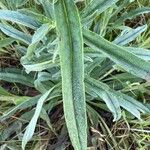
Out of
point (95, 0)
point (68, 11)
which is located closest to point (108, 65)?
point (95, 0)

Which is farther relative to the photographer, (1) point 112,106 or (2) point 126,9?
(2) point 126,9

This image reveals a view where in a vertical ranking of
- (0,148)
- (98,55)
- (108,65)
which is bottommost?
(0,148)

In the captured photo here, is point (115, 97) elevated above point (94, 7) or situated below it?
below

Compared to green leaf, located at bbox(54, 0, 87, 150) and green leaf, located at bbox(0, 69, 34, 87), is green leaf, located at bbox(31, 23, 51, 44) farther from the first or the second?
green leaf, located at bbox(0, 69, 34, 87)

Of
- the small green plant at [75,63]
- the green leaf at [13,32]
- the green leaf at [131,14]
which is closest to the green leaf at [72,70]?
the small green plant at [75,63]

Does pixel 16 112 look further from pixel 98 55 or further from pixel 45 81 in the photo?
pixel 98 55

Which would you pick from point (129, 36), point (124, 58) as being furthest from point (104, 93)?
point (124, 58)

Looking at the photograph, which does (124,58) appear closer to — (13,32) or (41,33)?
(41,33)

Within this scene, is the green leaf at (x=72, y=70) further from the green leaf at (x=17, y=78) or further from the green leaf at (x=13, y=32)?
the green leaf at (x=17, y=78)
